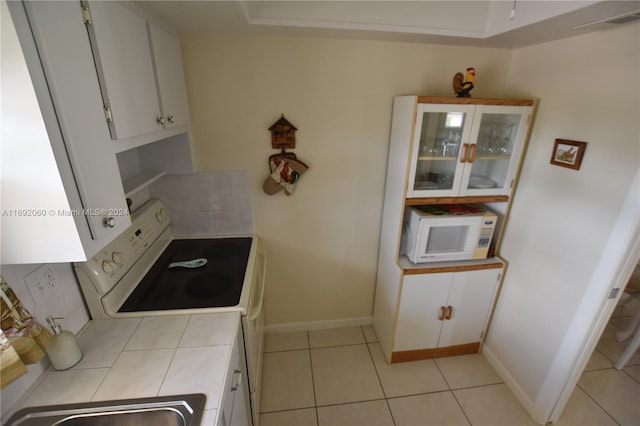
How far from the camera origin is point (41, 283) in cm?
101

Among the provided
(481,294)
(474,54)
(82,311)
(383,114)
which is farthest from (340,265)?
(474,54)

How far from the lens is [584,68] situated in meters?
1.40

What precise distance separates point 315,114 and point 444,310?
157 cm

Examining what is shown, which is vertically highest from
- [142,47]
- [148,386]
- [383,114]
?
[142,47]

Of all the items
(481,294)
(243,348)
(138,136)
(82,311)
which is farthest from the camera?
(481,294)

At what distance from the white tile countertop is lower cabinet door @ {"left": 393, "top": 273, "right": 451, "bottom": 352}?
3.81ft

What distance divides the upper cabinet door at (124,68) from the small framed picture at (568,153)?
6.48 ft

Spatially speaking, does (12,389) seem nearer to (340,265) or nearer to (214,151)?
(214,151)

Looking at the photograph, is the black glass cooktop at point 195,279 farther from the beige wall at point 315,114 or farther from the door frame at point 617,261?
the door frame at point 617,261

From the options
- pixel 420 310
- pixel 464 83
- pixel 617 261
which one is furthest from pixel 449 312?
pixel 464 83

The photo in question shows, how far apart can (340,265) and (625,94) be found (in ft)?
5.79

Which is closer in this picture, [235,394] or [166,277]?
Result: [235,394]

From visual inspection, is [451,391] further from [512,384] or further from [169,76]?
[169,76]

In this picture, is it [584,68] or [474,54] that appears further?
[474,54]
